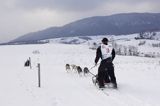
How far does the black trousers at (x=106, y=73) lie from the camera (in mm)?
13442

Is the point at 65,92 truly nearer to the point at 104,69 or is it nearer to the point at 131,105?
the point at 104,69

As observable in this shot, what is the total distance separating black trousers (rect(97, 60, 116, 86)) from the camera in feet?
44.1

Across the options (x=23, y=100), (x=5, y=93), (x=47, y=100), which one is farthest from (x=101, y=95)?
(x=5, y=93)

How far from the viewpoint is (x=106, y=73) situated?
45.0ft

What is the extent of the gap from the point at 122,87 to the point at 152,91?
1.47 m

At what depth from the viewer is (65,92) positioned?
13.0 meters

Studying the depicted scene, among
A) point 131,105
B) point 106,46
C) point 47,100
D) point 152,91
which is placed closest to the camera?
point 131,105

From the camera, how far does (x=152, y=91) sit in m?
12.8

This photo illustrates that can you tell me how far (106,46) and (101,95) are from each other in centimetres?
253

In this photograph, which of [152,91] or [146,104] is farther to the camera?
[152,91]

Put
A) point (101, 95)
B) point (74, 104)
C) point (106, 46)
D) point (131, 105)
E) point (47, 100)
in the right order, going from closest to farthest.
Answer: point (131, 105)
point (74, 104)
point (47, 100)
point (101, 95)
point (106, 46)

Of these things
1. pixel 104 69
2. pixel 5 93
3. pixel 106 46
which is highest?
pixel 106 46

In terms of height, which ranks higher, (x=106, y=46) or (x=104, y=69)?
(x=106, y=46)

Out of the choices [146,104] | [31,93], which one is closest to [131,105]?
[146,104]
